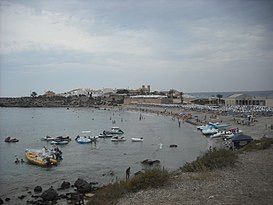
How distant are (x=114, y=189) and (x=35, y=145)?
78.4 ft

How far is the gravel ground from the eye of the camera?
9312mm

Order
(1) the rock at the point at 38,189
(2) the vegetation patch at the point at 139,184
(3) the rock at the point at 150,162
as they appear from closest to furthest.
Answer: (2) the vegetation patch at the point at 139,184 < (1) the rock at the point at 38,189 < (3) the rock at the point at 150,162

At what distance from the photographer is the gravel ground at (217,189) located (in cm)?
931

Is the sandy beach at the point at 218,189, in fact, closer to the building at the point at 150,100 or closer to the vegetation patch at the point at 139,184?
the vegetation patch at the point at 139,184

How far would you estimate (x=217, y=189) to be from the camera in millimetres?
10258

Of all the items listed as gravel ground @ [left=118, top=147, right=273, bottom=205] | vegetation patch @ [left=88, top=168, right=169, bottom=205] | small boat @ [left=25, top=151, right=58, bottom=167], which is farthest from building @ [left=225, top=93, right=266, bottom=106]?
vegetation patch @ [left=88, top=168, right=169, bottom=205]

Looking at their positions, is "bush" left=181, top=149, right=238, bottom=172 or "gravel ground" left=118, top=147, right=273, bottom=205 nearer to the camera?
"gravel ground" left=118, top=147, right=273, bottom=205

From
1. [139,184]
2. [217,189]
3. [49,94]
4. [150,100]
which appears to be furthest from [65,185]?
[49,94]

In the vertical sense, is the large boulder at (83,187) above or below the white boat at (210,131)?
below

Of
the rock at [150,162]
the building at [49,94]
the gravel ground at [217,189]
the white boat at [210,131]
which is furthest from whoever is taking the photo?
the building at [49,94]

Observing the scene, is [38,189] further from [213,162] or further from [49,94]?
[49,94]

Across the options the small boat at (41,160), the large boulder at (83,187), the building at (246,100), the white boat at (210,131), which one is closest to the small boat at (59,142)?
the small boat at (41,160)

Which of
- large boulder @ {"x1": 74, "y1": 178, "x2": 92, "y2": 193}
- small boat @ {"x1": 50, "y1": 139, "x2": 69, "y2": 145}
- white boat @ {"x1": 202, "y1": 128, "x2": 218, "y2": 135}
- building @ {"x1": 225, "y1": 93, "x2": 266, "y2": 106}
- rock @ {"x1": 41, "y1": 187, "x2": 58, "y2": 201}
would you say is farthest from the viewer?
building @ {"x1": 225, "y1": 93, "x2": 266, "y2": 106}

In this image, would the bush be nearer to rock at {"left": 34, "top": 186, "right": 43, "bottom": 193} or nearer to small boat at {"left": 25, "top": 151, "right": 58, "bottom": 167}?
rock at {"left": 34, "top": 186, "right": 43, "bottom": 193}
